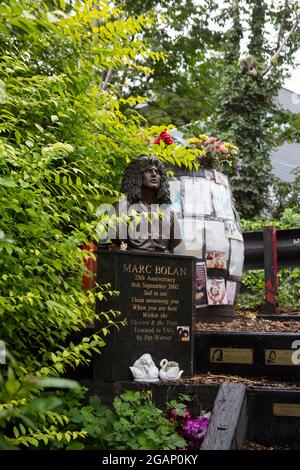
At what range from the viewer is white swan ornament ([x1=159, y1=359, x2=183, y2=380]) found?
4.71m

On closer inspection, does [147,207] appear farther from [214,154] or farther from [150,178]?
[214,154]

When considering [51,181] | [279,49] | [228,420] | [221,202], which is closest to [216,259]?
[221,202]

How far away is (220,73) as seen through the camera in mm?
14898

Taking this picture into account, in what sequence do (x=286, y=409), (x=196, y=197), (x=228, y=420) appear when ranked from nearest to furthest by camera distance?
(x=228, y=420), (x=286, y=409), (x=196, y=197)

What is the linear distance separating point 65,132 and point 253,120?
1005cm

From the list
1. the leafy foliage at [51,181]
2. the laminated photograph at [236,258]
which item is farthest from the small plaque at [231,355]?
the laminated photograph at [236,258]

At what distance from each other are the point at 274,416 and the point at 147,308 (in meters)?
A: 1.32

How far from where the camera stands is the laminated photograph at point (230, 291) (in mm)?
6500

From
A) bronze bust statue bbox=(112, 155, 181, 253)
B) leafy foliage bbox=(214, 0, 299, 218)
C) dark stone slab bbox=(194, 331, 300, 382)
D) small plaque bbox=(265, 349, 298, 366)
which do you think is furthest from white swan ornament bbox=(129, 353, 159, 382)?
leafy foliage bbox=(214, 0, 299, 218)

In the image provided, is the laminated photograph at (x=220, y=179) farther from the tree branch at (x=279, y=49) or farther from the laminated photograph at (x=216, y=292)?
the tree branch at (x=279, y=49)

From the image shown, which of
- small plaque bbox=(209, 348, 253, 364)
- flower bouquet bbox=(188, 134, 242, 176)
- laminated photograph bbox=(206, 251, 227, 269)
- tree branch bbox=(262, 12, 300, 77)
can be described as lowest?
small plaque bbox=(209, 348, 253, 364)

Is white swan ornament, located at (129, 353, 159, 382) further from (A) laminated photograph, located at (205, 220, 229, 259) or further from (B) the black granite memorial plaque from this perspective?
(A) laminated photograph, located at (205, 220, 229, 259)

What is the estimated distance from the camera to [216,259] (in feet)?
21.1

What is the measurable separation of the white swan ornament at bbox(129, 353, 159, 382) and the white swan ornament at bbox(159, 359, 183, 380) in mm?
62
